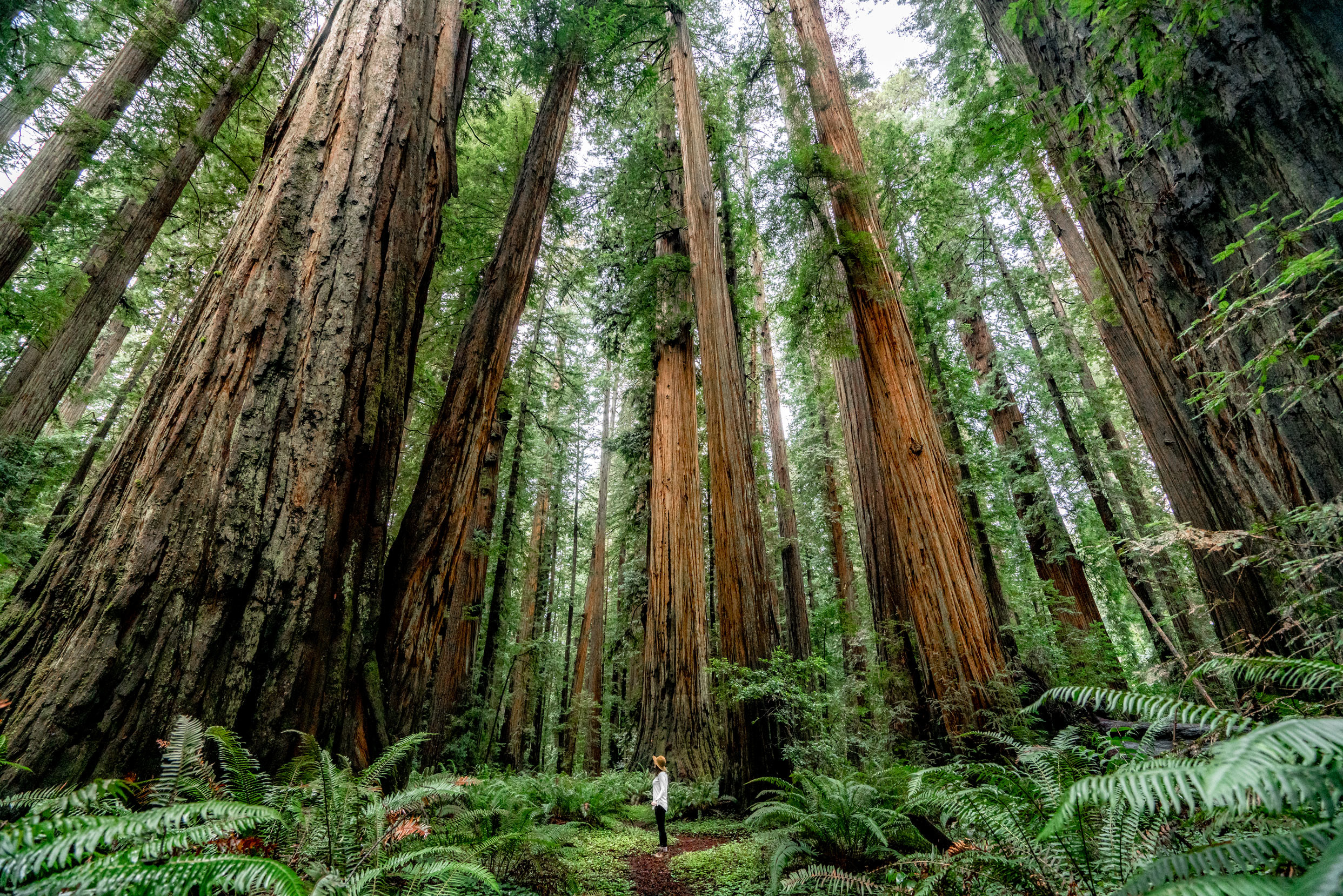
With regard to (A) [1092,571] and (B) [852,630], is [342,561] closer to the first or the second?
(B) [852,630]

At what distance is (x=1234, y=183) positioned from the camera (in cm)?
188

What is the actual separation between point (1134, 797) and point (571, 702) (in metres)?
18.8

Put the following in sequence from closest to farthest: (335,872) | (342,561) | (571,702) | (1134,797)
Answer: (1134,797), (335,872), (342,561), (571,702)

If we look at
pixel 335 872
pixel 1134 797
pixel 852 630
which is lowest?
pixel 335 872

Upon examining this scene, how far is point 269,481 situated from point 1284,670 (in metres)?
3.98

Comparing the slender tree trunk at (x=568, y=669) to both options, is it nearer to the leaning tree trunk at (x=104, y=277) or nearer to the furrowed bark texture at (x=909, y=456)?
the leaning tree trunk at (x=104, y=277)

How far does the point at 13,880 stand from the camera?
118 centimetres

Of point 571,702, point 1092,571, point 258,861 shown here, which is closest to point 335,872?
point 258,861

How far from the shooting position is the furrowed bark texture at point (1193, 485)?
3391 millimetres

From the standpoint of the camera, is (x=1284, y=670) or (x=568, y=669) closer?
(x=1284, y=670)

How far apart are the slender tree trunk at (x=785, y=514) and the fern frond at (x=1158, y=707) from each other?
5.78 meters

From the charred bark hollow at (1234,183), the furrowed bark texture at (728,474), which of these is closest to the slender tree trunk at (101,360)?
the furrowed bark texture at (728,474)

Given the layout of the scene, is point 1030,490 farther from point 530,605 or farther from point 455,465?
point 530,605

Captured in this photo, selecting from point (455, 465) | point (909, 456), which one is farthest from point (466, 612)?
point (909, 456)
